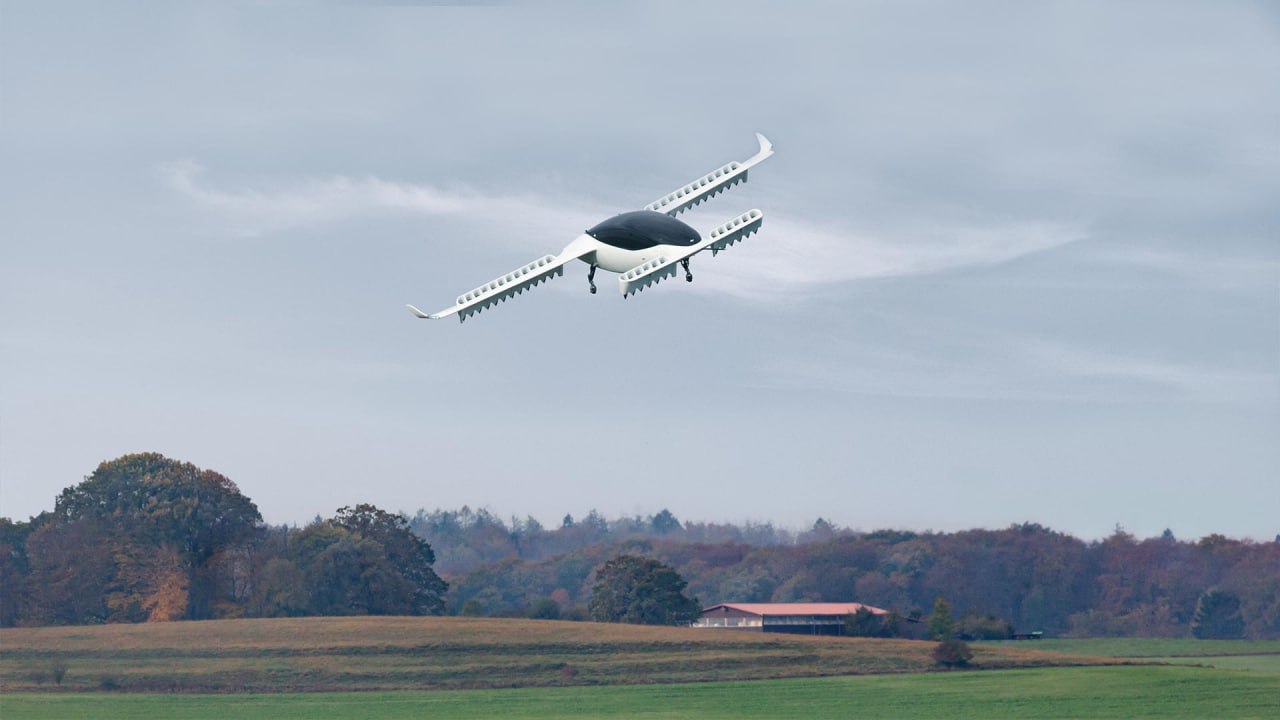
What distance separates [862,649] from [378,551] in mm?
59950

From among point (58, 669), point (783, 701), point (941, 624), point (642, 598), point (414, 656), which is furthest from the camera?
point (941, 624)

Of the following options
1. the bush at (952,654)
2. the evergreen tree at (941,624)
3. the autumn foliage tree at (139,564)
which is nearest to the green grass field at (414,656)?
the bush at (952,654)

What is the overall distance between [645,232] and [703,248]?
1.64 meters

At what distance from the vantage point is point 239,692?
156500 mm

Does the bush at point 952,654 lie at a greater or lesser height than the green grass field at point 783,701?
greater

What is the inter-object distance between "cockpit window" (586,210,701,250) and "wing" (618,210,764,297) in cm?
52

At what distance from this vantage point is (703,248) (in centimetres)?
3978

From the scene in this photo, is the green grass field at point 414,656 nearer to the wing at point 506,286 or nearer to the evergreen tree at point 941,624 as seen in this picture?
the evergreen tree at point 941,624

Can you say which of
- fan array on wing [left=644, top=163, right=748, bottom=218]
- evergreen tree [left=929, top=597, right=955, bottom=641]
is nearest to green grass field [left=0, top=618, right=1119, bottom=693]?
evergreen tree [left=929, top=597, right=955, bottom=641]

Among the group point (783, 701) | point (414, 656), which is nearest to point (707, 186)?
point (783, 701)

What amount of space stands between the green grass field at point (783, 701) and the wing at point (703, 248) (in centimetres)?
10350

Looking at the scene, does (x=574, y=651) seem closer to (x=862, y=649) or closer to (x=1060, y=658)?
(x=862, y=649)

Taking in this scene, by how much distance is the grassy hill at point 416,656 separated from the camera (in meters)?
161

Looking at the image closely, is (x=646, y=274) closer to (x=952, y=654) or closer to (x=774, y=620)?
(x=952, y=654)
